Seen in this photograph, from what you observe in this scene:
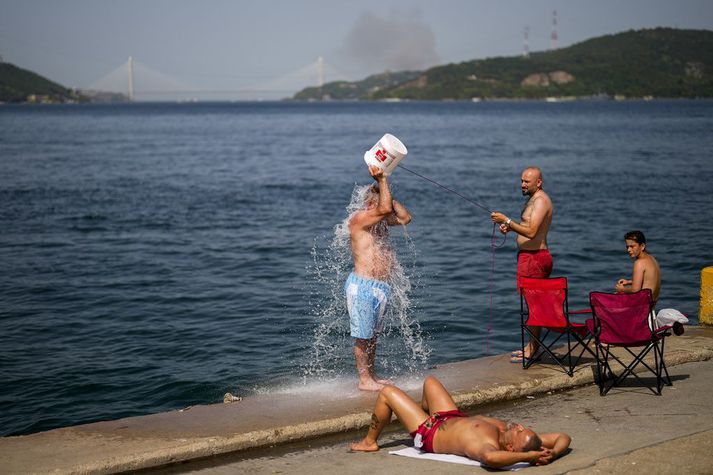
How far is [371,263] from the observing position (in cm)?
778

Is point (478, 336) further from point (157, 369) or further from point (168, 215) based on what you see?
point (168, 215)

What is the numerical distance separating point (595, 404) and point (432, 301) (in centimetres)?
780

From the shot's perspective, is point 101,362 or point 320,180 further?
point 320,180

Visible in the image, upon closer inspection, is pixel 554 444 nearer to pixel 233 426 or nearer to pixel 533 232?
pixel 233 426

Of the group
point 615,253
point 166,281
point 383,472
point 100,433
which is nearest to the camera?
point 383,472

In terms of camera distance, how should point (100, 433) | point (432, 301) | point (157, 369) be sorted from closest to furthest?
point (100, 433) → point (157, 369) → point (432, 301)

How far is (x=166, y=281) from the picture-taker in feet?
A: 58.4

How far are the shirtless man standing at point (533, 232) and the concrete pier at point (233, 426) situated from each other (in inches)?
25.8

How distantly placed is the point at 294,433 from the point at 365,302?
1.34 meters

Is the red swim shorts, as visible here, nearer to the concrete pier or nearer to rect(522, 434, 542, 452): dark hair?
the concrete pier

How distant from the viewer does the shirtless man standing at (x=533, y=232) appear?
8.79 meters

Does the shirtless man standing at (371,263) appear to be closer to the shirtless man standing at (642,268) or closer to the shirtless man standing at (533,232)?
the shirtless man standing at (533,232)

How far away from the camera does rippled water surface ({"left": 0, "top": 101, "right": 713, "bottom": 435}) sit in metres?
11.5

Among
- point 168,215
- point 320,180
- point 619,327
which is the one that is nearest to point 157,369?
point 619,327
